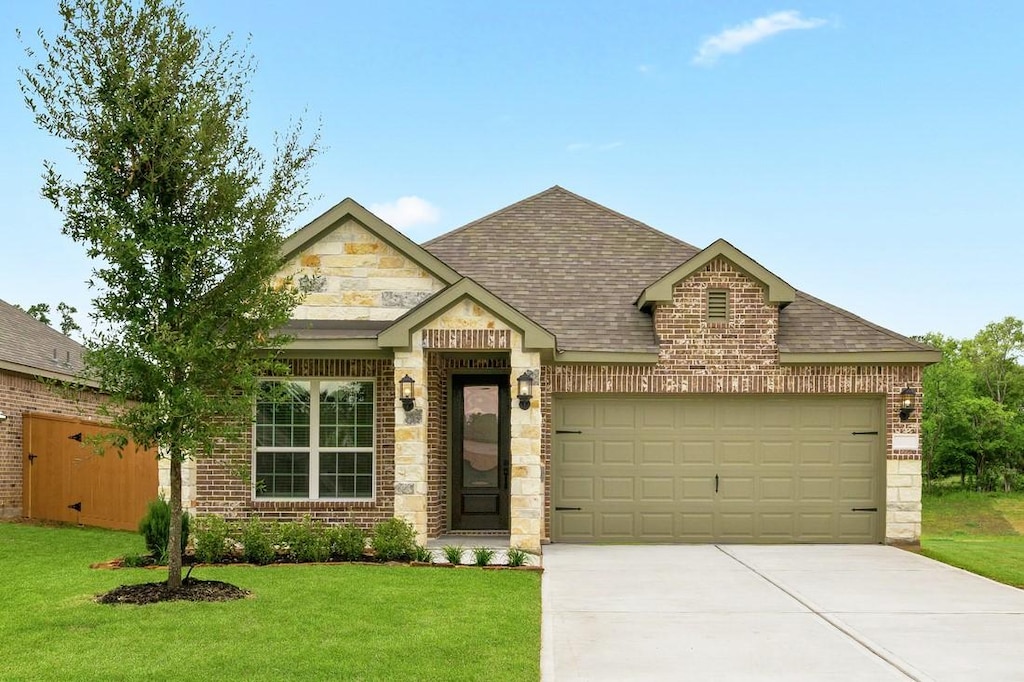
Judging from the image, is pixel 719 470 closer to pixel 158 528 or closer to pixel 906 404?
pixel 906 404

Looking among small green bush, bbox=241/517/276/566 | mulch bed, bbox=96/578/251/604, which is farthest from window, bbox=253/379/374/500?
mulch bed, bbox=96/578/251/604

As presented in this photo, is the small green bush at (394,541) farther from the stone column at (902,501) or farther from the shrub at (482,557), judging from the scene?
the stone column at (902,501)

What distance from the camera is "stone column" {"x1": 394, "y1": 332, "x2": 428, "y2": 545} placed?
13711 millimetres

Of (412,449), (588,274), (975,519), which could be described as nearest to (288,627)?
(412,449)

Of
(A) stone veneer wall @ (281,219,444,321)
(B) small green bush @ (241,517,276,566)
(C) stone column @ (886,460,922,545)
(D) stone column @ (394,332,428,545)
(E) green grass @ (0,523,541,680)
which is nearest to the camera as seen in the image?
(E) green grass @ (0,523,541,680)

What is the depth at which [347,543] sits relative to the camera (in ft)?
43.2

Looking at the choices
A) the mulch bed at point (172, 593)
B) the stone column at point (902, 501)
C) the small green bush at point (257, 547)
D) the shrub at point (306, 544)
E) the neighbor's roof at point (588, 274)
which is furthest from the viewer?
the neighbor's roof at point (588, 274)

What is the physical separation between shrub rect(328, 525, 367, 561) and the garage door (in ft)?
12.2

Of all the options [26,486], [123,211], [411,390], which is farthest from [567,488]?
[26,486]

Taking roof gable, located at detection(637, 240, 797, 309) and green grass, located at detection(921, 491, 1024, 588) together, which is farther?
green grass, located at detection(921, 491, 1024, 588)

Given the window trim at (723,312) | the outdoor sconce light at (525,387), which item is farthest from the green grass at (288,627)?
the window trim at (723,312)

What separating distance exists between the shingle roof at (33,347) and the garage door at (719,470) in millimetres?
10034

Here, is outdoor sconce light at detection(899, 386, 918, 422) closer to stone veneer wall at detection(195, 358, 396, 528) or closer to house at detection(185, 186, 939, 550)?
house at detection(185, 186, 939, 550)

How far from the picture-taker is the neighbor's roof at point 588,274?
52.4 feet
